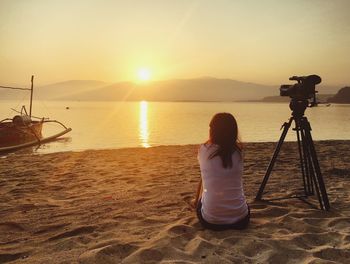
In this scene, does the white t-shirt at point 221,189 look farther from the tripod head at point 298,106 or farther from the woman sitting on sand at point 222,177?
the tripod head at point 298,106

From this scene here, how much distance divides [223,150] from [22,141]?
24.3 metres

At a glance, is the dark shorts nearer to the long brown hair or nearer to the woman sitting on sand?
the woman sitting on sand

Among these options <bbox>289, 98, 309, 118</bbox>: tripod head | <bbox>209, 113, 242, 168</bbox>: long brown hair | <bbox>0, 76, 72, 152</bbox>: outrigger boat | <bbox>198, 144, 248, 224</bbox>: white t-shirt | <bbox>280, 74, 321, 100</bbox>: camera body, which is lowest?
<bbox>0, 76, 72, 152</bbox>: outrigger boat

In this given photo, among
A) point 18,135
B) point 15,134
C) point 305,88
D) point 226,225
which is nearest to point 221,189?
point 226,225

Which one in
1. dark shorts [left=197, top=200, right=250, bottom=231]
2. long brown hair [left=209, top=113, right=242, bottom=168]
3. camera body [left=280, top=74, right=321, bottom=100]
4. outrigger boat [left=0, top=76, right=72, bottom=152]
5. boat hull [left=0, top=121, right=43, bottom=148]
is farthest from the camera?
boat hull [left=0, top=121, right=43, bottom=148]

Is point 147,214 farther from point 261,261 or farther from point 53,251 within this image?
point 261,261

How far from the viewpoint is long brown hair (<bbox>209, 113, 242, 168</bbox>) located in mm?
4824

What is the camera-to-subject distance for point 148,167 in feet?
38.9

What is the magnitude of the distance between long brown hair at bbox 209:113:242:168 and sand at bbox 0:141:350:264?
1073 mm

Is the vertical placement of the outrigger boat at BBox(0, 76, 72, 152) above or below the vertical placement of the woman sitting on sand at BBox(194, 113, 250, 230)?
below

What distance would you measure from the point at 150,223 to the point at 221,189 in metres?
1.38

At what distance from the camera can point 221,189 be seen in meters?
4.99

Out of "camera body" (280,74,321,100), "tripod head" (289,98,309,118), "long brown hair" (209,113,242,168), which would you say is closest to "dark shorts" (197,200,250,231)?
"long brown hair" (209,113,242,168)

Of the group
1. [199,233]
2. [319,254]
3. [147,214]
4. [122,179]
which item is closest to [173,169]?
[122,179]
